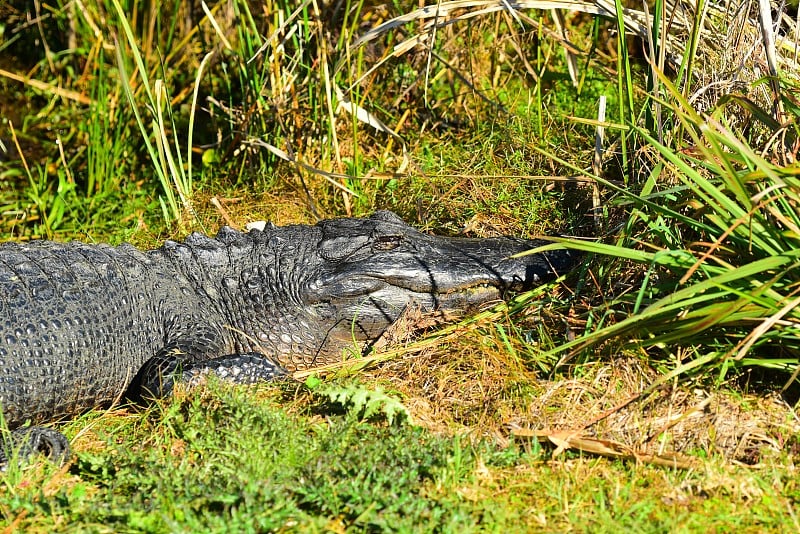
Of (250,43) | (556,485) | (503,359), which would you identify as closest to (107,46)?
(250,43)

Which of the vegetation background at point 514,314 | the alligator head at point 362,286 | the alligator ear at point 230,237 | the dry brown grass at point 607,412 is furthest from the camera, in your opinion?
the alligator ear at point 230,237

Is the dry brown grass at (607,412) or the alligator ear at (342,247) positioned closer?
the dry brown grass at (607,412)

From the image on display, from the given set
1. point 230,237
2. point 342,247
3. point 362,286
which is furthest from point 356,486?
point 230,237

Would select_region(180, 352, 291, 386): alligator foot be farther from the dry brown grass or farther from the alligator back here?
the dry brown grass

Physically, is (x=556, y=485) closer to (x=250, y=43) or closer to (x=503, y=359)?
(x=503, y=359)

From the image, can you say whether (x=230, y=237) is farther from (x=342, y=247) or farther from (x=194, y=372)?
(x=194, y=372)

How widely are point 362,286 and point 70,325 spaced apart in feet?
4.40

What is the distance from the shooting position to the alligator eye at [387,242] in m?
4.29

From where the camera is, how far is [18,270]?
381 cm

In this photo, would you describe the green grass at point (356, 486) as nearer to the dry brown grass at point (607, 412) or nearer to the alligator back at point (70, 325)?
the dry brown grass at point (607, 412)

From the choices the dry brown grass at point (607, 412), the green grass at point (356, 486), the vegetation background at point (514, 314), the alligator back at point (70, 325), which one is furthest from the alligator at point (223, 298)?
the dry brown grass at point (607, 412)

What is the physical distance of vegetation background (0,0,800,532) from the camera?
2.71 meters

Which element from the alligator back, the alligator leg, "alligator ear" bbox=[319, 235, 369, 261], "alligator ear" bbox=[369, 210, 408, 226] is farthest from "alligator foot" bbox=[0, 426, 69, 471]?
"alligator ear" bbox=[369, 210, 408, 226]

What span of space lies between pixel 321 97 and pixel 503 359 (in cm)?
238
